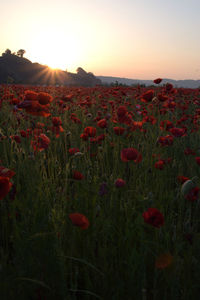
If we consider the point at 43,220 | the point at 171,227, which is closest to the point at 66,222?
the point at 43,220

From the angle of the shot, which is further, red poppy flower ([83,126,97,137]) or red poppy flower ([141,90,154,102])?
red poppy flower ([141,90,154,102])

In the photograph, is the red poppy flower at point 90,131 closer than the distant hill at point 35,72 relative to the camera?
Yes

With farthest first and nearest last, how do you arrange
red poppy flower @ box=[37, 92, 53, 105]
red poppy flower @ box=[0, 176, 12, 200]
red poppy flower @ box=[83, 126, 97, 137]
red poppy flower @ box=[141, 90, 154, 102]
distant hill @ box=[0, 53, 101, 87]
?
distant hill @ box=[0, 53, 101, 87]
red poppy flower @ box=[141, 90, 154, 102]
red poppy flower @ box=[83, 126, 97, 137]
red poppy flower @ box=[37, 92, 53, 105]
red poppy flower @ box=[0, 176, 12, 200]

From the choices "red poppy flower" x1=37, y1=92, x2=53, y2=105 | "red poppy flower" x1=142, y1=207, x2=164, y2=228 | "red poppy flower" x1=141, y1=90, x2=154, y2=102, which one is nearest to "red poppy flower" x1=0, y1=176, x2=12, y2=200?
"red poppy flower" x1=142, y1=207, x2=164, y2=228

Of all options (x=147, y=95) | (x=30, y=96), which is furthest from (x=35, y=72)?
(x=30, y=96)

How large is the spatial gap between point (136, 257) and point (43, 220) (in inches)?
20.2

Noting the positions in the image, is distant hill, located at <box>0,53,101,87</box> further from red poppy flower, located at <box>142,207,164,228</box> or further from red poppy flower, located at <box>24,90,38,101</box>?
red poppy flower, located at <box>142,207,164,228</box>

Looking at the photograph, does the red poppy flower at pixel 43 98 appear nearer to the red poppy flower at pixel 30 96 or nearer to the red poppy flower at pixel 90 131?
the red poppy flower at pixel 30 96

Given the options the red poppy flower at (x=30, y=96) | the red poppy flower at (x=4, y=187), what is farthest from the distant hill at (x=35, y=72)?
the red poppy flower at (x=4, y=187)

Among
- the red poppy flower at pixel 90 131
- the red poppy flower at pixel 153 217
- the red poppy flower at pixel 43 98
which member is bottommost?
the red poppy flower at pixel 153 217

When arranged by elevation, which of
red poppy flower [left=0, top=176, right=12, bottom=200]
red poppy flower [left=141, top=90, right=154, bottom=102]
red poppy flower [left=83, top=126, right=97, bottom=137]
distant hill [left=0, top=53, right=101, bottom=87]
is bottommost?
red poppy flower [left=0, top=176, right=12, bottom=200]

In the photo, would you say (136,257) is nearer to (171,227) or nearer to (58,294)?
(58,294)

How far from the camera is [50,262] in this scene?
1203 millimetres

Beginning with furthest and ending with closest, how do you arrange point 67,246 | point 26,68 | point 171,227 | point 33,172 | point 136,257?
point 26,68, point 33,172, point 171,227, point 67,246, point 136,257
